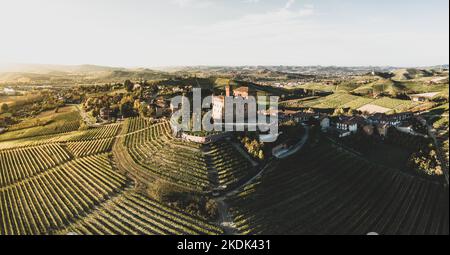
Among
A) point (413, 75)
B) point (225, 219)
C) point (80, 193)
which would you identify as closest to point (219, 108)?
point (80, 193)

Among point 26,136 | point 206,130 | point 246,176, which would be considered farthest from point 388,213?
point 26,136

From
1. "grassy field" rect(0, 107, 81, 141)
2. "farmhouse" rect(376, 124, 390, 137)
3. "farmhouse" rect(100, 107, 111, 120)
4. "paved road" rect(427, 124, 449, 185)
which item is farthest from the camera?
"farmhouse" rect(100, 107, 111, 120)

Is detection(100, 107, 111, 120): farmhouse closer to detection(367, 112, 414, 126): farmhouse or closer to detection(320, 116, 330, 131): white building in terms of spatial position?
detection(320, 116, 330, 131): white building

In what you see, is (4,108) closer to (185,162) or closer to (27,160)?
(27,160)

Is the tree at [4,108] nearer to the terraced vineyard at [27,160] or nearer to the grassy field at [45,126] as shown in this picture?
the grassy field at [45,126]

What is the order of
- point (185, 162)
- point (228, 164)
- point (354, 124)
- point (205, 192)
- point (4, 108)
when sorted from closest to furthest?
point (205, 192) → point (228, 164) → point (185, 162) → point (354, 124) → point (4, 108)

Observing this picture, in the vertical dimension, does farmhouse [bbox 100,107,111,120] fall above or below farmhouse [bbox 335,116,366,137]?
above

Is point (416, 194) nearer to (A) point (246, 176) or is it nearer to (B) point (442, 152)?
(B) point (442, 152)

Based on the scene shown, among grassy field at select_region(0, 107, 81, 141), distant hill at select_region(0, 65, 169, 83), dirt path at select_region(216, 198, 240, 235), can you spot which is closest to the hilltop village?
dirt path at select_region(216, 198, 240, 235)
